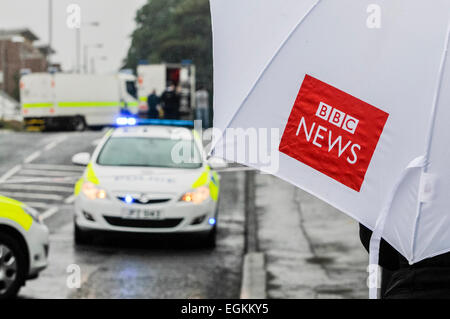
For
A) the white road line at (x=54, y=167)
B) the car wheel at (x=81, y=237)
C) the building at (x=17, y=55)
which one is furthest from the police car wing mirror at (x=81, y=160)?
the building at (x=17, y=55)

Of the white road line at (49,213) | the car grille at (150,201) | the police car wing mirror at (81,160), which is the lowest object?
the white road line at (49,213)

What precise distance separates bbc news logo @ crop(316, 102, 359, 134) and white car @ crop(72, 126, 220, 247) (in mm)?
7354

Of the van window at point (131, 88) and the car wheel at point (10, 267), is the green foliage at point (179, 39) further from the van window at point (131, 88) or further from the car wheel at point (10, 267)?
the car wheel at point (10, 267)

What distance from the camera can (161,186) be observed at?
1031cm

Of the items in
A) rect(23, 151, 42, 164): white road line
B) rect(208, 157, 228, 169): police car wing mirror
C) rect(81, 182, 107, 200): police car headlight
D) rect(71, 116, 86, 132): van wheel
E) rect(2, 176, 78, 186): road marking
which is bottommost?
rect(71, 116, 86, 132): van wheel

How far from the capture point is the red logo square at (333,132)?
280 cm

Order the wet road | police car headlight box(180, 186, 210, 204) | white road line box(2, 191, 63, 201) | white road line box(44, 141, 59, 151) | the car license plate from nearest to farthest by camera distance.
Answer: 1. the wet road
2. the car license plate
3. police car headlight box(180, 186, 210, 204)
4. white road line box(2, 191, 63, 201)
5. white road line box(44, 141, 59, 151)

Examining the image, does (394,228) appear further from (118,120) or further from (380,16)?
(118,120)

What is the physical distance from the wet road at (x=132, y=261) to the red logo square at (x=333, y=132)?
5.14m

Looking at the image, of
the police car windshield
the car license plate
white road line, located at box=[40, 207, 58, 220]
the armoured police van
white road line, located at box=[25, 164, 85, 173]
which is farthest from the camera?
the armoured police van

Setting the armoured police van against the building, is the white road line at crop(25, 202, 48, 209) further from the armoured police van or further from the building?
the building

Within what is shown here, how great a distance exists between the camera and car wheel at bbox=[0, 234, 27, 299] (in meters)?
7.10

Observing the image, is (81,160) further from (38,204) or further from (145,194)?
(38,204)

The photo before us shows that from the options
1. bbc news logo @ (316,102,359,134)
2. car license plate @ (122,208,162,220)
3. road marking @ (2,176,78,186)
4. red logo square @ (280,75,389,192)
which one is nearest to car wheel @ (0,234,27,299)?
car license plate @ (122,208,162,220)
